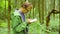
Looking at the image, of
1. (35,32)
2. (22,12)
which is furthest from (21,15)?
(35,32)

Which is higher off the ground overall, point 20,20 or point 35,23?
point 20,20

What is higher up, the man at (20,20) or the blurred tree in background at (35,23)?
the man at (20,20)

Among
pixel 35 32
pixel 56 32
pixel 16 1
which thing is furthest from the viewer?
pixel 16 1

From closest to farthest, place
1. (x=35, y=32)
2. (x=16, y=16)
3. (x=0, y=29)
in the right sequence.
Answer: (x=16, y=16), (x=35, y=32), (x=0, y=29)

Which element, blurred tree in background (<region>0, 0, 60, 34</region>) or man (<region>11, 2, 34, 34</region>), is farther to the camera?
blurred tree in background (<region>0, 0, 60, 34</region>)

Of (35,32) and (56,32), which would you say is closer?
(35,32)

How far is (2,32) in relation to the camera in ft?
21.1

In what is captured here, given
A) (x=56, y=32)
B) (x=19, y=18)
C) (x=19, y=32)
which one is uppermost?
(x=19, y=18)

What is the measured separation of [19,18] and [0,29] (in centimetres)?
424

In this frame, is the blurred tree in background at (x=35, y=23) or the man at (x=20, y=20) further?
the blurred tree in background at (x=35, y=23)

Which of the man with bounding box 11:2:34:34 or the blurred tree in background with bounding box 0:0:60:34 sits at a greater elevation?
the man with bounding box 11:2:34:34

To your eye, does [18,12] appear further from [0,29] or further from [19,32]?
[0,29]

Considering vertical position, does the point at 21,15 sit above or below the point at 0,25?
above

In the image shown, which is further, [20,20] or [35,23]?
[35,23]
